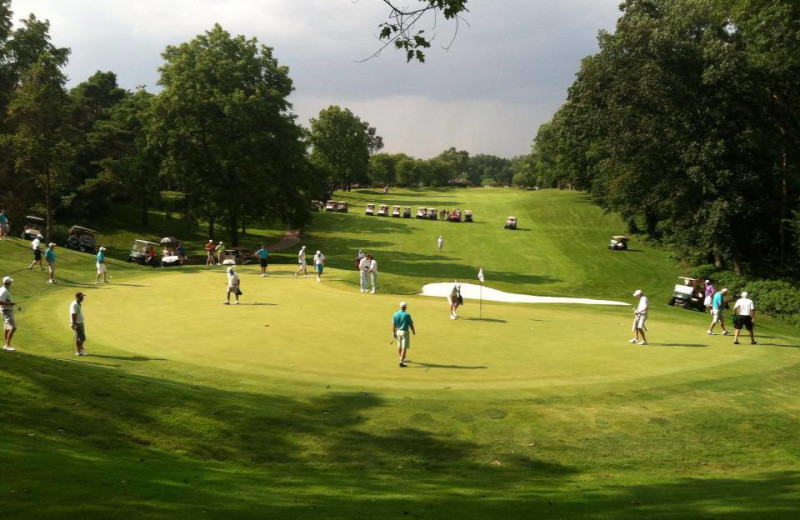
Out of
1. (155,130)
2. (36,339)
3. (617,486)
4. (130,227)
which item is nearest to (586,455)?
(617,486)

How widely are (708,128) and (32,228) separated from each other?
6103 cm

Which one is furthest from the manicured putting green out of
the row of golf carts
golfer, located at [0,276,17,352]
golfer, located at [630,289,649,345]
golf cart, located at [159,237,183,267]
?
the row of golf carts

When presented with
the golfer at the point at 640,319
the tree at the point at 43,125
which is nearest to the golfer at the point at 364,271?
the golfer at the point at 640,319

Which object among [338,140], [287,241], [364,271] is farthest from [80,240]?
[338,140]

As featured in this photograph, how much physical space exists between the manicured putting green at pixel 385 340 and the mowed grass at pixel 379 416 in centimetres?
13

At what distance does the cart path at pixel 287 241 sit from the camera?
238 feet

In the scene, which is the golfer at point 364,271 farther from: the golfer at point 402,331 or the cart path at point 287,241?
the cart path at point 287,241

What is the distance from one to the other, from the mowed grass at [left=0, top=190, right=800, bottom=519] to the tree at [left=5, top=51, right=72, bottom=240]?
988 inches

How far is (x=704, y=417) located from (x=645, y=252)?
62034mm

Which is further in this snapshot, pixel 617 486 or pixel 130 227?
pixel 130 227

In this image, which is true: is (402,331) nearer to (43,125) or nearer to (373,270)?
(373,270)

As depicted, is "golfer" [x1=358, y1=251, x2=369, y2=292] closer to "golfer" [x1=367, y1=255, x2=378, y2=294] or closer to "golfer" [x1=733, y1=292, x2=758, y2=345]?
"golfer" [x1=367, y1=255, x2=378, y2=294]

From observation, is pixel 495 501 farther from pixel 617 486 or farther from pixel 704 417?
pixel 704 417

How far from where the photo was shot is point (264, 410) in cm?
1475
